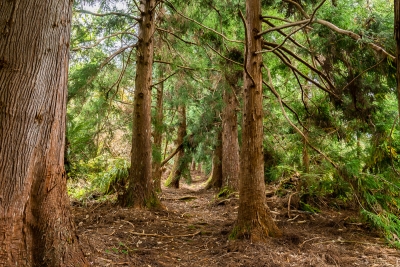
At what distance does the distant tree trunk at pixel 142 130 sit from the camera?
6.80m

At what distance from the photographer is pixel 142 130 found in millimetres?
6906

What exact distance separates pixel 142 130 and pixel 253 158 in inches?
115

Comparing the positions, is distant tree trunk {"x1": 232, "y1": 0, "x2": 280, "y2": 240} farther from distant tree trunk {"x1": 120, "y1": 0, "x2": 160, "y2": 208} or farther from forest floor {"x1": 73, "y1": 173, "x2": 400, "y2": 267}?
distant tree trunk {"x1": 120, "y1": 0, "x2": 160, "y2": 208}

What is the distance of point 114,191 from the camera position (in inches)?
298

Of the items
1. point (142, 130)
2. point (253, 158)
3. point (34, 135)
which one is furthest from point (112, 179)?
point (34, 135)

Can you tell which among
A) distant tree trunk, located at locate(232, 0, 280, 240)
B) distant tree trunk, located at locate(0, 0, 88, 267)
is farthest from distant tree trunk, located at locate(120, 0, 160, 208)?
distant tree trunk, located at locate(0, 0, 88, 267)

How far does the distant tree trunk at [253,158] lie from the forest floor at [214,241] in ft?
0.80

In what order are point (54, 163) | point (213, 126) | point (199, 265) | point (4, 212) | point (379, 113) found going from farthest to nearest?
point (213, 126) < point (379, 113) < point (199, 265) < point (54, 163) < point (4, 212)

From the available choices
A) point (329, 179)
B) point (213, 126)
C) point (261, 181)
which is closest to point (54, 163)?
point (261, 181)

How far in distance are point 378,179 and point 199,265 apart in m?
3.40

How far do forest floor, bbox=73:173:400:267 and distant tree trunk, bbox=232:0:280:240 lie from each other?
0.80 feet

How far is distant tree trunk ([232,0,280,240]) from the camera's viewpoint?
484cm

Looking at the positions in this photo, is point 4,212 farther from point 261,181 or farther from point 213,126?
point 213,126

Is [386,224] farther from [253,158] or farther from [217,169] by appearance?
[217,169]
